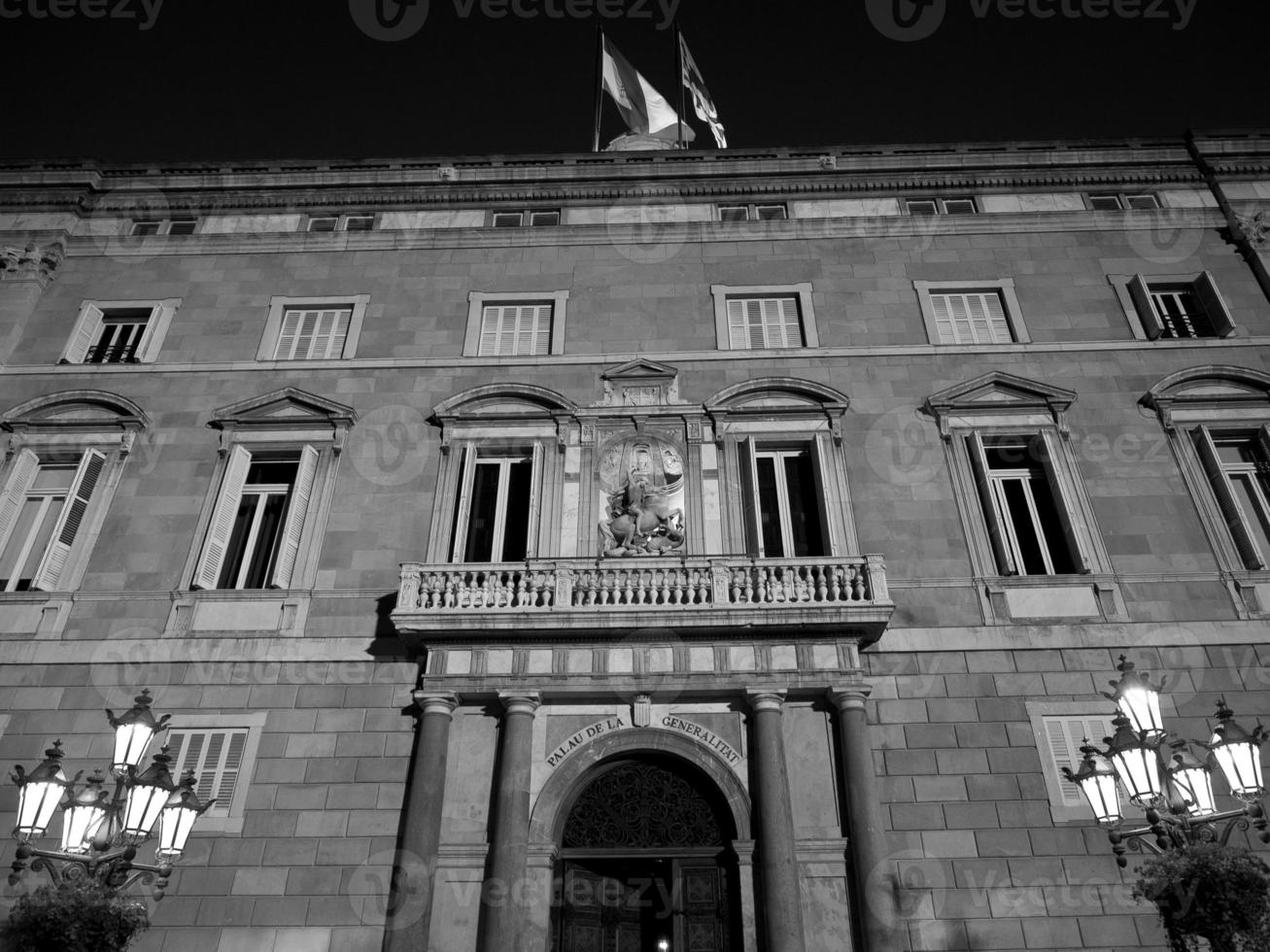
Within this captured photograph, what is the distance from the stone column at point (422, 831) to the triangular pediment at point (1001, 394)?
408 inches

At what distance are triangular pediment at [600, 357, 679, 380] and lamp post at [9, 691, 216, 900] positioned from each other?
10167 mm

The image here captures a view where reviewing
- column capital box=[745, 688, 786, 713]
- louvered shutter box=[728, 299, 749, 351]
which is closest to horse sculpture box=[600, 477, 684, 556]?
column capital box=[745, 688, 786, 713]

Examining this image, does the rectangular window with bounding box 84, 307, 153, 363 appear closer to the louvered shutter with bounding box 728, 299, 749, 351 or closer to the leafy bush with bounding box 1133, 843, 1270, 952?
the louvered shutter with bounding box 728, 299, 749, 351

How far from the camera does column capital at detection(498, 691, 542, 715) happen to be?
13438mm

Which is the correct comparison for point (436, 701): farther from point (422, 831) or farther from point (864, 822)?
point (864, 822)

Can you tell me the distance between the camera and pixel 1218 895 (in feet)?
26.8

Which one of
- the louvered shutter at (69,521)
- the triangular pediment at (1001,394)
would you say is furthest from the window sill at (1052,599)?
the louvered shutter at (69,521)

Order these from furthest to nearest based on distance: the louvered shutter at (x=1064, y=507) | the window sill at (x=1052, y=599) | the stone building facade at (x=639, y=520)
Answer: the louvered shutter at (x=1064, y=507)
the window sill at (x=1052, y=599)
the stone building facade at (x=639, y=520)

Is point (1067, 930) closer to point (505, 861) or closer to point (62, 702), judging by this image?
point (505, 861)

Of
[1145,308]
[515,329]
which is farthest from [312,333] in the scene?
[1145,308]

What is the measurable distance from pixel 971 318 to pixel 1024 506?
175 inches

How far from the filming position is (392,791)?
1343 centimetres

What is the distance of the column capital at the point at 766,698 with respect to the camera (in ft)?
43.5

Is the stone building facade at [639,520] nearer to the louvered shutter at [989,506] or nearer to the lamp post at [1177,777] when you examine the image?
the louvered shutter at [989,506]
